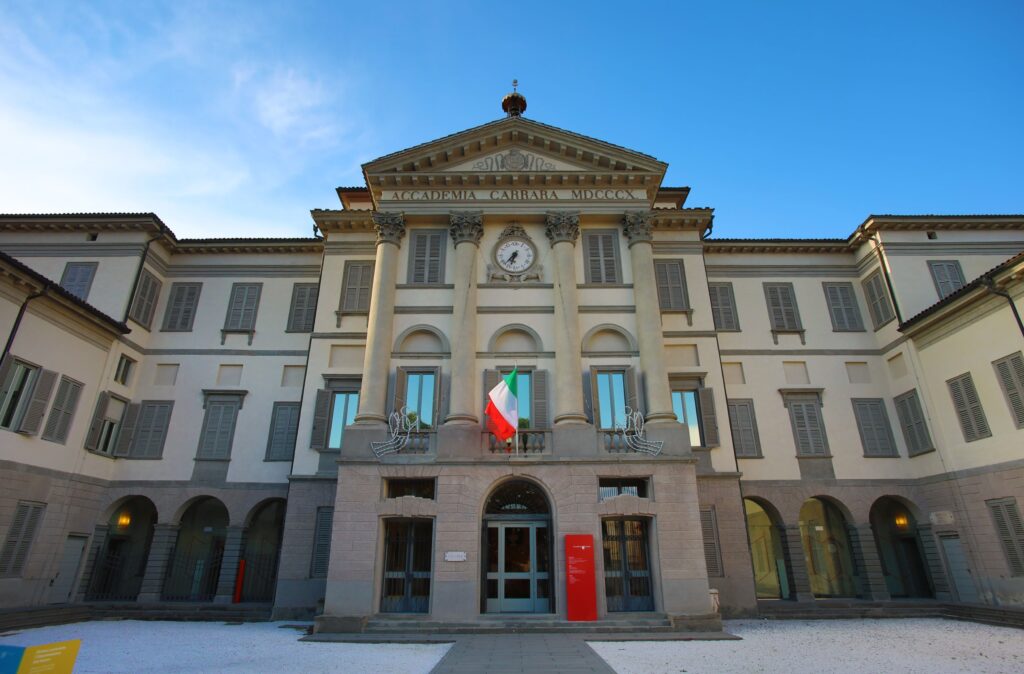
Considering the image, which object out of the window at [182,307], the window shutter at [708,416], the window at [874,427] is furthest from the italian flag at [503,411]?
the window at [182,307]

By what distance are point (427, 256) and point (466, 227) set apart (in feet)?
5.61

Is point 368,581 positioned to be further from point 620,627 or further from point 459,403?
point 620,627

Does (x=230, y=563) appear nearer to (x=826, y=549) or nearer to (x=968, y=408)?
(x=826, y=549)

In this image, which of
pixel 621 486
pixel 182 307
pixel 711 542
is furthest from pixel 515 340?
pixel 182 307

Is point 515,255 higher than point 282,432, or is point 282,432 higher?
point 515,255

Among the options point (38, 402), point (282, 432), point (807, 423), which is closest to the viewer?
point (38, 402)

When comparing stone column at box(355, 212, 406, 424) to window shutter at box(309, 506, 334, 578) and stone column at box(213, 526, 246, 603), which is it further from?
stone column at box(213, 526, 246, 603)

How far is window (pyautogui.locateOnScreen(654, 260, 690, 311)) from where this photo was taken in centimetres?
2088

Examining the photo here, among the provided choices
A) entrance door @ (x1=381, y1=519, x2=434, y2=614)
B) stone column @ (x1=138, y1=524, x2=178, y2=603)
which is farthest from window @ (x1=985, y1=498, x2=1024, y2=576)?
stone column @ (x1=138, y1=524, x2=178, y2=603)

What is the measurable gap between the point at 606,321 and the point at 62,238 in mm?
20825

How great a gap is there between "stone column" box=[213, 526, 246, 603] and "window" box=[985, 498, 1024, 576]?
23865 millimetres

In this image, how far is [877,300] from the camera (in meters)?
21.8

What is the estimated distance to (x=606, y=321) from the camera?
61.5ft

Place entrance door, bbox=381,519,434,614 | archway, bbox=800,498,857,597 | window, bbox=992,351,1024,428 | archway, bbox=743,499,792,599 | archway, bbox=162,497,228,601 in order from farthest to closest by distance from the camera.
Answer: archway, bbox=743,499,792,599, archway, bbox=800,498,857,597, archway, bbox=162,497,228,601, window, bbox=992,351,1024,428, entrance door, bbox=381,519,434,614
